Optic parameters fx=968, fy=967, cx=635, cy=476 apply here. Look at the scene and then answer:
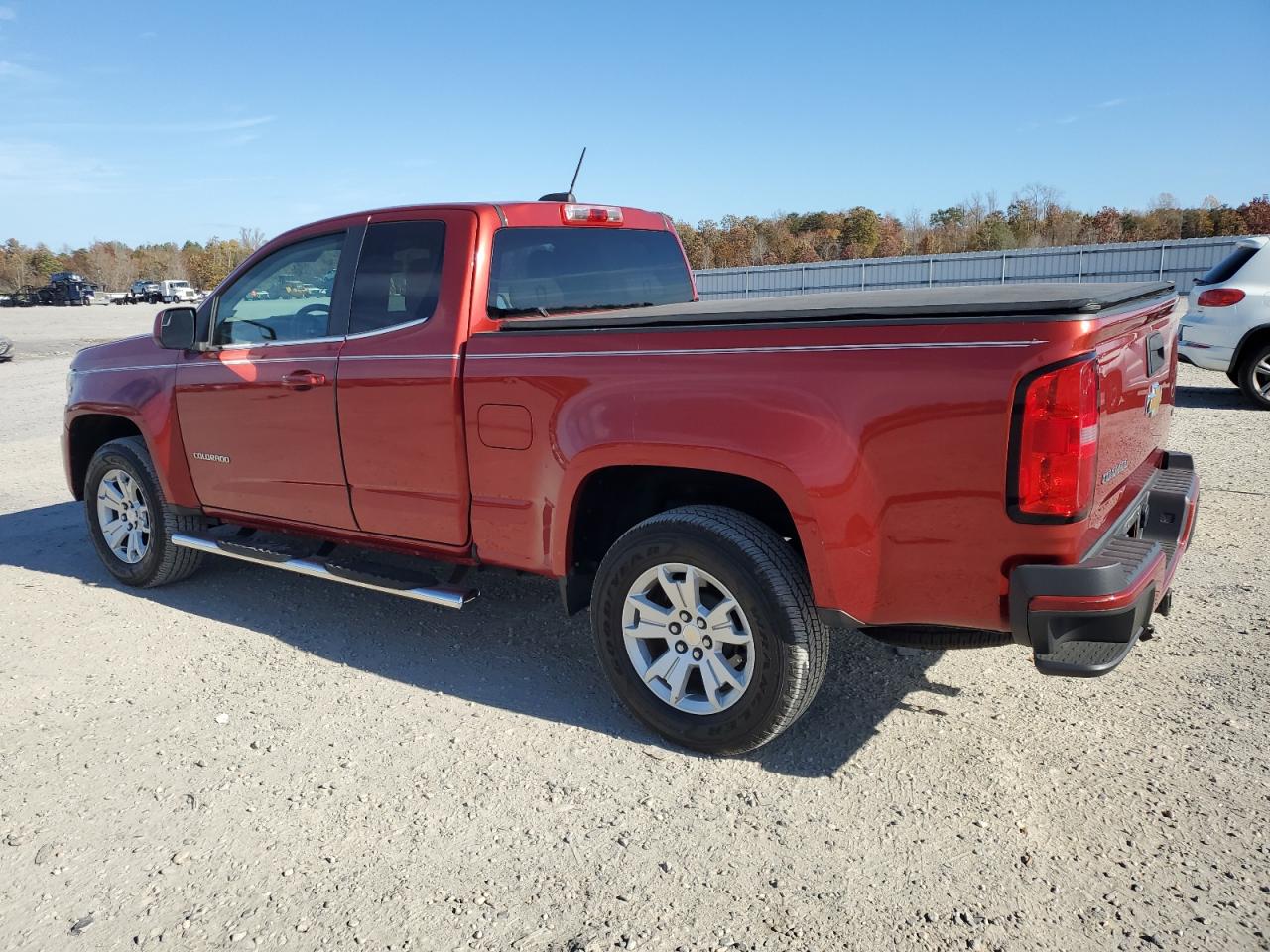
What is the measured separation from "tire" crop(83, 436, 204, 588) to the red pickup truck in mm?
37

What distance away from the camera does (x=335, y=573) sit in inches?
176

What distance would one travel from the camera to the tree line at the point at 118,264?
8425cm

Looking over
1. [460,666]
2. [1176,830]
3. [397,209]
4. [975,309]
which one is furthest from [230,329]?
[1176,830]

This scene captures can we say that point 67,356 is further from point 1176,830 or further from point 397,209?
point 1176,830

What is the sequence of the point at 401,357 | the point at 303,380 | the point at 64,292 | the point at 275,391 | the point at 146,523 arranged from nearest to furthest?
the point at 401,357, the point at 303,380, the point at 275,391, the point at 146,523, the point at 64,292

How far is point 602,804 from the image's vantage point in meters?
3.15

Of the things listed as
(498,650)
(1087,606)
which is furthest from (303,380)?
(1087,606)

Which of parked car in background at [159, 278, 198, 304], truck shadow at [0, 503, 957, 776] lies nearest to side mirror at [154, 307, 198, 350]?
truck shadow at [0, 503, 957, 776]

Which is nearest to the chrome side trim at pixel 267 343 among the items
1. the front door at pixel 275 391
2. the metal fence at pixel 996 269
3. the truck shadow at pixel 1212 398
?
the front door at pixel 275 391

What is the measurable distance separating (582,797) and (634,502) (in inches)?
46.9

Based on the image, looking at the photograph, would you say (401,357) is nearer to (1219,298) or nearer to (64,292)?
(1219,298)

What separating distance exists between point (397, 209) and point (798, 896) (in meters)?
3.22

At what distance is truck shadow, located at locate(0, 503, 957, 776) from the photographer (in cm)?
365

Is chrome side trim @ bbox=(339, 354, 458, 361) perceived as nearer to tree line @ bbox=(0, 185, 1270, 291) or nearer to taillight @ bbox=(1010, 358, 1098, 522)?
taillight @ bbox=(1010, 358, 1098, 522)
